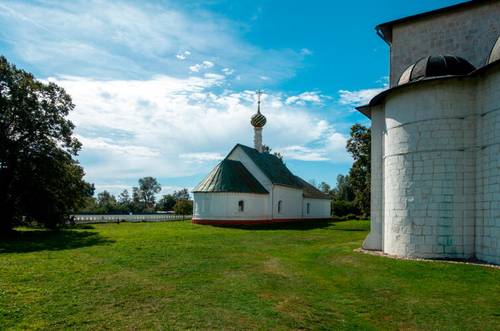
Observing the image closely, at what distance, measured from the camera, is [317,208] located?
45.9 m

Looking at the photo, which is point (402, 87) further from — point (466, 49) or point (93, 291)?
point (93, 291)

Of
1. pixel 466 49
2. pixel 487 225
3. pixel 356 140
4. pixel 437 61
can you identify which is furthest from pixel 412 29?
pixel 356 140

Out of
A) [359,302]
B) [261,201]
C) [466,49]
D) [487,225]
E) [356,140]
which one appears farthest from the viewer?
[356,140]

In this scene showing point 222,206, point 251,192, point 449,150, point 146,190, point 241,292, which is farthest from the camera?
point 146,190

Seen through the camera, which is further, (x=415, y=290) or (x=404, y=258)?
(x=404, y=258)

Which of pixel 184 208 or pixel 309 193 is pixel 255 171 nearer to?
pixel 309 193

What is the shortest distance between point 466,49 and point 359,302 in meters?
11.3

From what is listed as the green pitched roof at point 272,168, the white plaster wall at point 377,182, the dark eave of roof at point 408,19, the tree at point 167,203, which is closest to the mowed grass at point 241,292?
the white plaster wall at point 377,182

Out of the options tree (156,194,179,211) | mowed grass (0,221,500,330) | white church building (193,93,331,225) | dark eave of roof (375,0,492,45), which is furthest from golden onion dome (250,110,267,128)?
tree (156,194,179,211)

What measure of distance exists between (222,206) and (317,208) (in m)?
17.5

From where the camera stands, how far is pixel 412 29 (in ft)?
52.1

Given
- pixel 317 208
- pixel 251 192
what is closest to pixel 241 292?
pixel 251 192

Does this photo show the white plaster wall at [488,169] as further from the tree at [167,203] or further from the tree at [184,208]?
the tree at [167,203]

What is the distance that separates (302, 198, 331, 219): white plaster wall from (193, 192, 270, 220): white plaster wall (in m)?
10.9
